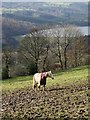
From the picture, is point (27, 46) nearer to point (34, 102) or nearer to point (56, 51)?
point (56, 51)

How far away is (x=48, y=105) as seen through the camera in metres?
12.6

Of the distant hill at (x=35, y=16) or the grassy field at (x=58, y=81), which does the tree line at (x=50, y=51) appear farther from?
the distant hill at (x=35, y=16)

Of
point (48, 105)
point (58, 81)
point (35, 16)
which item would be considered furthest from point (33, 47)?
point (35, 16)

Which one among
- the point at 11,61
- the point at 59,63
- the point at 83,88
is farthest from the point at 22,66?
the point at 83,88

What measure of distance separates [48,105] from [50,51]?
3774cm

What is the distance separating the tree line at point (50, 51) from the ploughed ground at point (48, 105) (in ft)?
98.3

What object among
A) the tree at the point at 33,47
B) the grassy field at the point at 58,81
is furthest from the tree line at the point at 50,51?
the grassy field at the point at 58,81

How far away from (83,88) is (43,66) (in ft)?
102

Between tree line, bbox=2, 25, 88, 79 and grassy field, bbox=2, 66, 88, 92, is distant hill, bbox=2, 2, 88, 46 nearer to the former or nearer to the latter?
tree line, bbox=2, 25, 88, 79

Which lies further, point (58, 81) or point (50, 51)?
point (50, 51)

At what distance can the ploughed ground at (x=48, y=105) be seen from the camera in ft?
36.0

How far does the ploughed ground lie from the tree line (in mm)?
29966

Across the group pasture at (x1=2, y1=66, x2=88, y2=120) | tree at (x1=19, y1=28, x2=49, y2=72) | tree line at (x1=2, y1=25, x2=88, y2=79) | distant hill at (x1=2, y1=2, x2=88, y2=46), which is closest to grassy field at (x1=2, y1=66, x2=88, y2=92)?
pasture at (x1=2, y1=66, x2=88, y2=120)

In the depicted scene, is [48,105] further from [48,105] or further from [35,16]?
[35,16]
